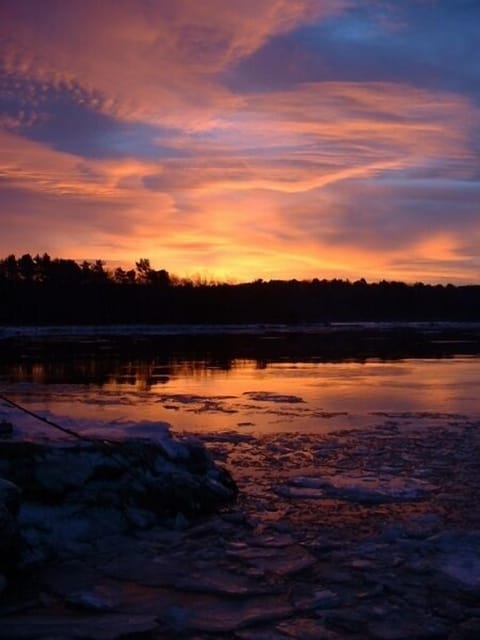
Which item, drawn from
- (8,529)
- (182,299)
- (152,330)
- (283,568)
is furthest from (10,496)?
(182,299)

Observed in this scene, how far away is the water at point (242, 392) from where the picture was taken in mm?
13617

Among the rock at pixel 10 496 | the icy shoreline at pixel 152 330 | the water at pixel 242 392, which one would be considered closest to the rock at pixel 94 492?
the rock at pixel 10 496

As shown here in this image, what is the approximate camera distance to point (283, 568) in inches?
244

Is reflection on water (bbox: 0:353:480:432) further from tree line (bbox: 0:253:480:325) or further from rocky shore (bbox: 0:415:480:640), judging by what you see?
tree line (bbox: 0:253:480:325)

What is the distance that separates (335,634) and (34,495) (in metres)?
3.25

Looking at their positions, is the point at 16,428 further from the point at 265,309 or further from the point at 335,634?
the point at 265,309

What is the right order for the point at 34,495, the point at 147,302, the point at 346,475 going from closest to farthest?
the point at 34,495 < the point at 346,475 < the point at 147,302

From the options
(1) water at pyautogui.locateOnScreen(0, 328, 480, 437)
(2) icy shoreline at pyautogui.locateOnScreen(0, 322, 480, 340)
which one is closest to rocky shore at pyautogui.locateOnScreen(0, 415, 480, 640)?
(1) water at pyautogui.locateOnScreen(0, 328, 480, 437)

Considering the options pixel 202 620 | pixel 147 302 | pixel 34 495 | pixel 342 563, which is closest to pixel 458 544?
pixel 342 563

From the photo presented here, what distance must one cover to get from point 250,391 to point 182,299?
9787cm

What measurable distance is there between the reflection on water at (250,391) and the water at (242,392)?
2 cm

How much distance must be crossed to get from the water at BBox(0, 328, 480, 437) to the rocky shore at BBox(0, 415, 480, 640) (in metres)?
2.06

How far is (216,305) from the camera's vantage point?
379 ft

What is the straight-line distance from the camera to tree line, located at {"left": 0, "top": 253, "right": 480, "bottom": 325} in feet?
338
